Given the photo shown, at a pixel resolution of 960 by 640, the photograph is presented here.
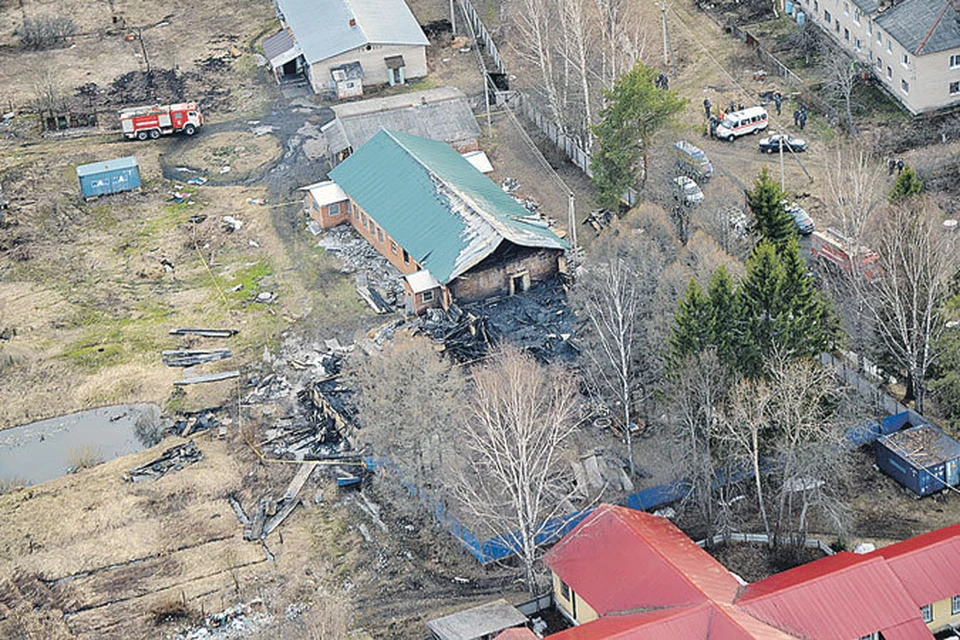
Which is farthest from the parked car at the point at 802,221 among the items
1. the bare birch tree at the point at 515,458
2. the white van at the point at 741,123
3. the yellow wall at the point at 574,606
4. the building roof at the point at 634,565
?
the yellow wall at the point at 574,606

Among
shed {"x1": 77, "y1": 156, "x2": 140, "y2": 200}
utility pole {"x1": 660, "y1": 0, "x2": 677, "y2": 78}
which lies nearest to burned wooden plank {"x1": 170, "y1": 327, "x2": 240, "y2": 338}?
shed {"x1": 77, "y1": 156, "x2": 140, "y2": 200}

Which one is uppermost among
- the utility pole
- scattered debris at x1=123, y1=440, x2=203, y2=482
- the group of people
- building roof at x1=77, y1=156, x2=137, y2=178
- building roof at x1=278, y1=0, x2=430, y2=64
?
building roof at x1=278, y1=0, x2=430, y2=64

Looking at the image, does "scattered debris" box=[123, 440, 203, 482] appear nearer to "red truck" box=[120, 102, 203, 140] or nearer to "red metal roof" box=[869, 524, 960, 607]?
"red metal roof" box=[869, 524, 960, 607]

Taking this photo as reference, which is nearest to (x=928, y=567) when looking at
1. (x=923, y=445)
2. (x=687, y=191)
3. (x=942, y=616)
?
(x=942, y=616)

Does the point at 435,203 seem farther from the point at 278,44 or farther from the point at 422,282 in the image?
the point at 278,44

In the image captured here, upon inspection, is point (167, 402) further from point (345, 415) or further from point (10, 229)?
point (10, 229)

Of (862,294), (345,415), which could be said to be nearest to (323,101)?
(345,415)

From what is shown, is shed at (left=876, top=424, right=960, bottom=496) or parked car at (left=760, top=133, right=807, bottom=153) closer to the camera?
shed at (left=876, top=424, right=960, bottom=496)
